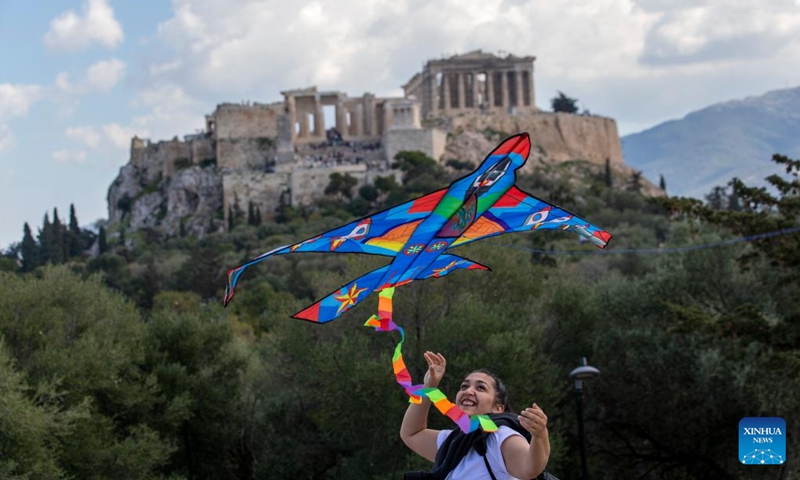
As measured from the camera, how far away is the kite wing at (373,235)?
6.29 m

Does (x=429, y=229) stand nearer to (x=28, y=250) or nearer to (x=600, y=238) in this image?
(x=600, y=238)

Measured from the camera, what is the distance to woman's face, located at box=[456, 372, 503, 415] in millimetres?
5672

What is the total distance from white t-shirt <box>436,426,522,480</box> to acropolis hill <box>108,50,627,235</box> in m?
69.5

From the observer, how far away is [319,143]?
82.9 metres

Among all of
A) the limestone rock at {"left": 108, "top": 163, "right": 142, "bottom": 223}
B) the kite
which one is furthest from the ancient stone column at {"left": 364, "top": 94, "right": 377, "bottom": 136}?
the kite

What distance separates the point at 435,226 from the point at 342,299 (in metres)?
0.91

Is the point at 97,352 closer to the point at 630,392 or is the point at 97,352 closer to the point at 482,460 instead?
the point at 630,392

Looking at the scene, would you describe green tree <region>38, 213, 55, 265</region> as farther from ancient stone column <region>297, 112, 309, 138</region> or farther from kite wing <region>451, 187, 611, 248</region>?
kite wing <region>451, 187, 611, 248</region>

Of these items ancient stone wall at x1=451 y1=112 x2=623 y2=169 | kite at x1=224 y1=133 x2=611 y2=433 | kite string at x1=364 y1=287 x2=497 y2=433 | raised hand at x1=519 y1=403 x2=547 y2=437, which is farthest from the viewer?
ancient stone wall at x1=451 y1=112 x2=623 y2=169

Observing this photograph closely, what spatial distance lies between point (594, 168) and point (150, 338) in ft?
215

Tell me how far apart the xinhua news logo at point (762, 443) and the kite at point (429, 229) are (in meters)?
11.5

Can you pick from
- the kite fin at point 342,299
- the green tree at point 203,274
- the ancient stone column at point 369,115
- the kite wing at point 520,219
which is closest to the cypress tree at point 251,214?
the green tree at point 203,274

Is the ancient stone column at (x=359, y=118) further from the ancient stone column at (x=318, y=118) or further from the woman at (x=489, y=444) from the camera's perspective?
the woman at (x=489, y=444)

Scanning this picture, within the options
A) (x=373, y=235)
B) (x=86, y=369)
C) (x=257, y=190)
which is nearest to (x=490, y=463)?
(x=373, y=235)
